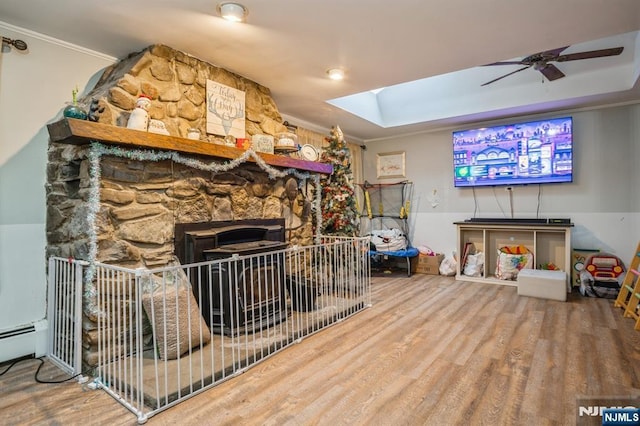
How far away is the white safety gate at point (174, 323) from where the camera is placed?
2.00 metres

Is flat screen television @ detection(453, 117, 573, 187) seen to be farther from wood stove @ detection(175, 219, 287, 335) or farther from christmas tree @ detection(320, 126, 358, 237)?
wood stove @ detection(175, 219, 287, 335)

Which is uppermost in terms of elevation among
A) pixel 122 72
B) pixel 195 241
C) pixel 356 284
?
pixel 122 72

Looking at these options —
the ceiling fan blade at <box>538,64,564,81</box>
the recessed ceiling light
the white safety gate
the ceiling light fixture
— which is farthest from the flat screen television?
the ceiling light fixture

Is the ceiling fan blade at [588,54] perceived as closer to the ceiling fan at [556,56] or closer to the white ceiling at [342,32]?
the ceiling fan at [556,56]

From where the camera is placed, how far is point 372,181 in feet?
21.3

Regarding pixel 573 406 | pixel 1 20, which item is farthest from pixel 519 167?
pixel 1 20

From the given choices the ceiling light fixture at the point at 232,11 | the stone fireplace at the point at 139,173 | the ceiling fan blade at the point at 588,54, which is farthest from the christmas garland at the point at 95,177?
the ceiling fan blade at the point at 588,54

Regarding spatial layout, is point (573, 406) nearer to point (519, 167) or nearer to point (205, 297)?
point (205, 297)

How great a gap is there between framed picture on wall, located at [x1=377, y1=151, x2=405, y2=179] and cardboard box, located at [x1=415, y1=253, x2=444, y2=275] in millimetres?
1566

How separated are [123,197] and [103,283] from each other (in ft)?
2.04

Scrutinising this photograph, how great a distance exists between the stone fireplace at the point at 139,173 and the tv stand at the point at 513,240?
3.47m

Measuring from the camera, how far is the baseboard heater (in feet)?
7.95

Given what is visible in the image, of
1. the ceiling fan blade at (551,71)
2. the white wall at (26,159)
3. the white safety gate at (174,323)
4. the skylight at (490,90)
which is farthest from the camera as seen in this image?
the skylight at (490,90)

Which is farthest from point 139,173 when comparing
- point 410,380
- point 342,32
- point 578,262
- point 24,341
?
point 578,262
